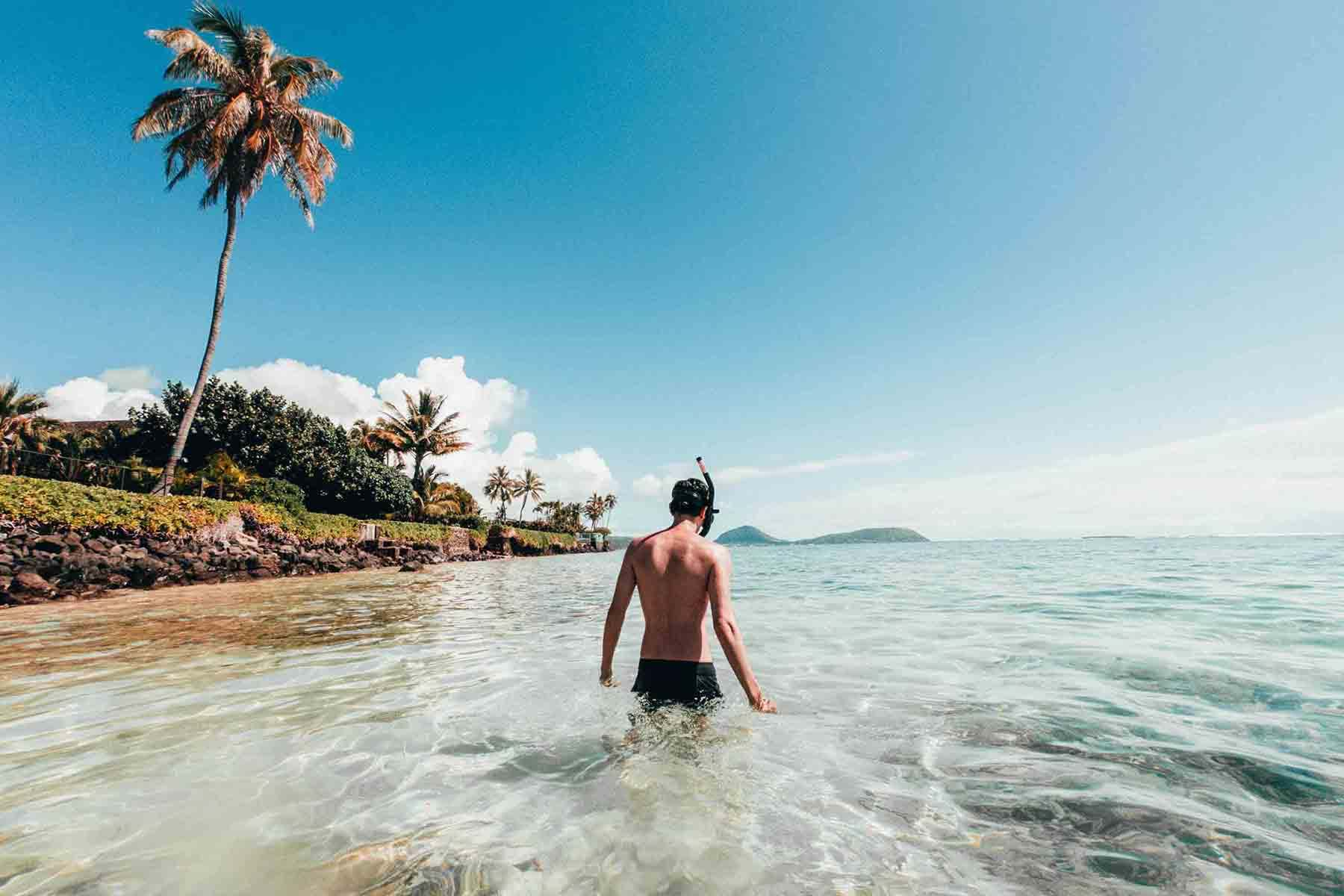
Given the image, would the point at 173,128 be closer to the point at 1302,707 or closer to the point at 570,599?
the point at 570,599

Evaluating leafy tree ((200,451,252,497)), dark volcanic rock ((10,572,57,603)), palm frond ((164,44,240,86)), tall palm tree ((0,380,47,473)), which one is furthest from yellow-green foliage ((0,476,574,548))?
tall palm tree ((0,380,47,473))

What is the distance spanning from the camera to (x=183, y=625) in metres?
9.04

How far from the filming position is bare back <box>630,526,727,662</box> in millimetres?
3653

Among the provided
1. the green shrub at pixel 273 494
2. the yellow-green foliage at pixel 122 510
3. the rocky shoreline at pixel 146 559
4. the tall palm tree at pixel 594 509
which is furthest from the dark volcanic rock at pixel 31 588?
the tall palm tree at pixel 594 509

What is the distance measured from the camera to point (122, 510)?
17.2 m

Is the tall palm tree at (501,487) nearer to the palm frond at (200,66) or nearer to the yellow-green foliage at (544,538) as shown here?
the yellow-green foliage at (544,538)

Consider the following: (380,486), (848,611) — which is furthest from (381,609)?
(380,486)

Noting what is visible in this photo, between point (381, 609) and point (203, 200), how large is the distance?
19508mm

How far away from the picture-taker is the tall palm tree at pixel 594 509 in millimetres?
99750

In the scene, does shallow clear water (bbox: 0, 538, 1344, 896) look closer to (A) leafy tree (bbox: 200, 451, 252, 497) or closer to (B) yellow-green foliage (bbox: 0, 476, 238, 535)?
(B) yellow-green foliage (bbox: 0, 476, 238, 535)

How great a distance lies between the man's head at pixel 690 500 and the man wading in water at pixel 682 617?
0.08m

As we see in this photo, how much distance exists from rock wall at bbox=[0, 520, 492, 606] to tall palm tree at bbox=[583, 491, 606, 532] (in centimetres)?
7256

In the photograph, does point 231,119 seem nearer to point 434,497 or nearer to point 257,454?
point 257,454

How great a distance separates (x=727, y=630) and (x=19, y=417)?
190 feet
